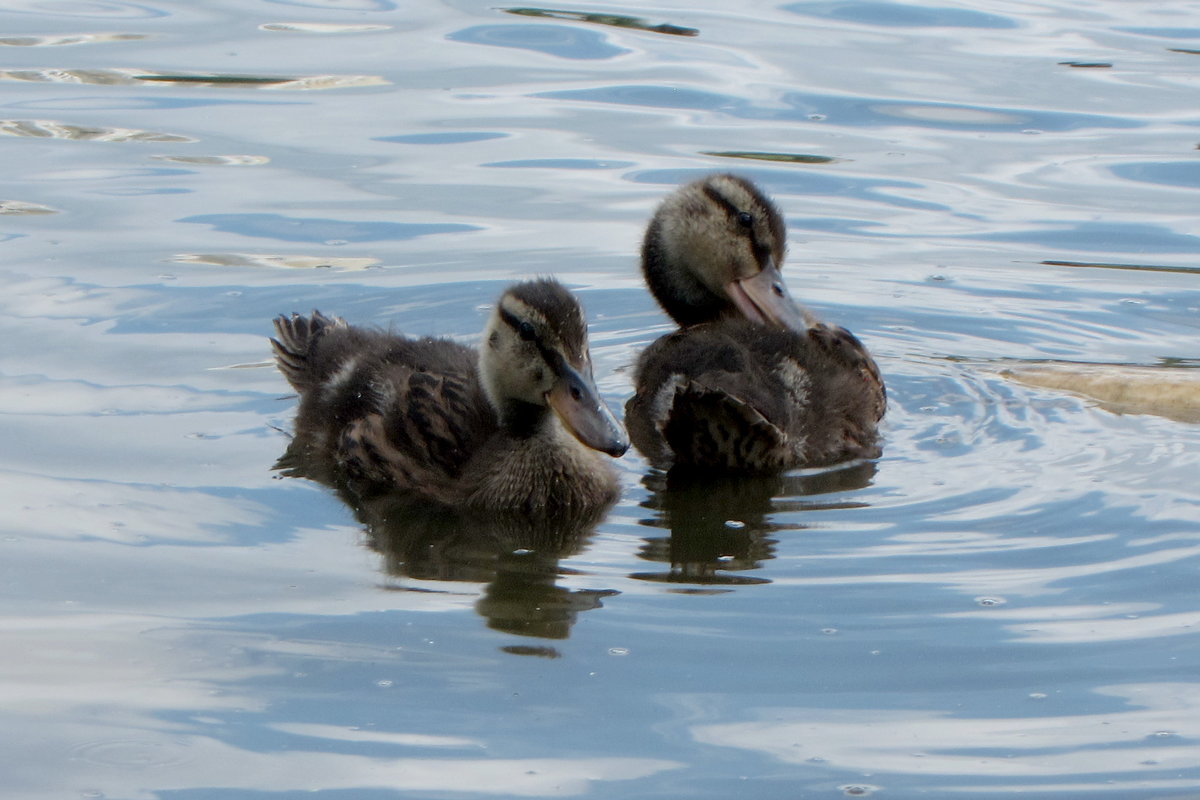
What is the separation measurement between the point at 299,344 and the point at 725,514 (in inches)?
76.1

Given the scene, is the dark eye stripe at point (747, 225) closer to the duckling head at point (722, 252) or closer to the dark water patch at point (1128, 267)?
the duckling head at point (722, 252)

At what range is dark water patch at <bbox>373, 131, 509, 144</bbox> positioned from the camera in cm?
1151

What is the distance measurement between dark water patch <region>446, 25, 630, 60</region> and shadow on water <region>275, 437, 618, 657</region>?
7.82m

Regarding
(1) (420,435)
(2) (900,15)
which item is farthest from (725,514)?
(2) (900,15)

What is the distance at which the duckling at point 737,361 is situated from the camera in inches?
→ 258

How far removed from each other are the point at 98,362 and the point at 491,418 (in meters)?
1.98

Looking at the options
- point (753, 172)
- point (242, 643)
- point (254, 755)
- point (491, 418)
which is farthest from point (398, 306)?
point (254, 755)

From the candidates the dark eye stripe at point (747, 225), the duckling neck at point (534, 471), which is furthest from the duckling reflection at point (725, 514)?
the dark eye stripe at point (747, 225)

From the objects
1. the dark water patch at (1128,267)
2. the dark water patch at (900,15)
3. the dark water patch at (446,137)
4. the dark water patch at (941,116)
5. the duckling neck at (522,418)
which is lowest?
the duckling neck at (522,418)

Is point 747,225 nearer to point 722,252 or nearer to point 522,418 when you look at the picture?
point 722,252

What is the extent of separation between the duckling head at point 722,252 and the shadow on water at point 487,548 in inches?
70.5

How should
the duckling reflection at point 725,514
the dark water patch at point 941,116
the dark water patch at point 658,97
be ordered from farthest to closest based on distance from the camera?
the dark water patch at point 658,97 → the dark water patch at point 941,116 → the duckling reflection at point 725,514

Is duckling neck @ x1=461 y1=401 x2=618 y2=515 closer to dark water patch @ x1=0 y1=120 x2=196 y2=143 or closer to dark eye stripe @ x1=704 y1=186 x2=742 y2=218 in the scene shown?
dark eye stripe @ x1=704 y1=186 x2=742 y2=218

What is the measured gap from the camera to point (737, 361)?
6695 mm
